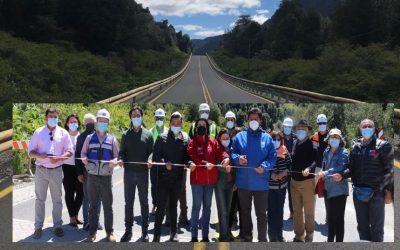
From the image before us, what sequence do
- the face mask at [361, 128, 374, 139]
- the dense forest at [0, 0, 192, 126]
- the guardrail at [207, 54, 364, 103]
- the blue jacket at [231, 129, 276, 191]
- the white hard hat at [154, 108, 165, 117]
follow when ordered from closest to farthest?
the face mask at [361, 128, 374, 139], the blue jacket at [231, 129, 276, 191], the white hard hat at [154, 108, 165, 117], the guardrail at [207, 54, 364, 103], the dense forest at [0, 0, 192, 126]

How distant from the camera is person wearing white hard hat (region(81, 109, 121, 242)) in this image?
4910 mm

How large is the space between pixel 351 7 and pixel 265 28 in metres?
30.5

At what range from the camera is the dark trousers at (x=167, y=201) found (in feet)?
16.4

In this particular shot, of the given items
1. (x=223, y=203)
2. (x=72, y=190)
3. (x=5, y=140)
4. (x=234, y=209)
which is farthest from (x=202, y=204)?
(x=5, y=140)

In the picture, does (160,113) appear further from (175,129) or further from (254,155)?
(254,155)

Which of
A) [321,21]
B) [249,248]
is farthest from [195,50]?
[249,248]

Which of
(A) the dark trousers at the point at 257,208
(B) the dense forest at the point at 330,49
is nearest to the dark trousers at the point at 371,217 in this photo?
(A) the dark trousers at the point at 257,208

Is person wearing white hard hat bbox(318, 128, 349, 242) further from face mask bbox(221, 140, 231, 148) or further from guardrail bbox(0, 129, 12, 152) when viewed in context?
guardrail bbox(0, 129, 12, 152)

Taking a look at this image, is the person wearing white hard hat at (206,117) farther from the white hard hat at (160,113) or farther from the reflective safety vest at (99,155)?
the reflective safety vest at (99,155)

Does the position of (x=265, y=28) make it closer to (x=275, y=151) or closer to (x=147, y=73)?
(x=147, y=73)

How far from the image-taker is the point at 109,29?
6581 centimetres

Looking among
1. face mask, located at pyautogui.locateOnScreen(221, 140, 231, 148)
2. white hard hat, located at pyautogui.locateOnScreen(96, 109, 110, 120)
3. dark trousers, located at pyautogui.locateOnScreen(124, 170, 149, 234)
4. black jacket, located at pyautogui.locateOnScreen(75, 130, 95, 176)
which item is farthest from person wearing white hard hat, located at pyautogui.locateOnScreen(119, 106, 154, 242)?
face mask, located at pyautogui.locateOnScreen(221, 140, 231, 148)

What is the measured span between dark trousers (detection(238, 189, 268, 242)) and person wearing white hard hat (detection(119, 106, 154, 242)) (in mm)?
968

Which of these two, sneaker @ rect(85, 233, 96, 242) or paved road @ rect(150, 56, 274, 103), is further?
paved road @ rect(150, 56, 274, 103)
